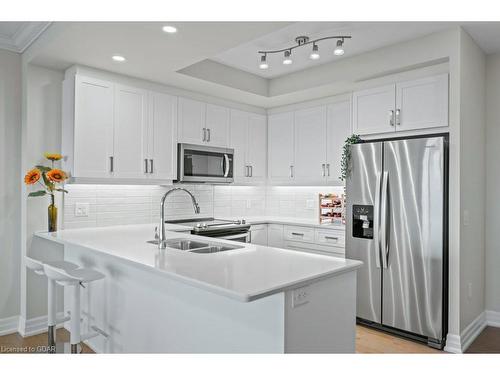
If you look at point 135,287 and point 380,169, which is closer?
point 135,287

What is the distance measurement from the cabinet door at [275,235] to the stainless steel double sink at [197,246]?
6.22 feet

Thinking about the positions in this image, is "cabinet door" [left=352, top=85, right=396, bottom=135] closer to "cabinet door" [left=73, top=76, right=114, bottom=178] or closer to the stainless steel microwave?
the stainless steel microwave

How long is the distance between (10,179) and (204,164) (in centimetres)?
188

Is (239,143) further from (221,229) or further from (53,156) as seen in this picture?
(53,156)

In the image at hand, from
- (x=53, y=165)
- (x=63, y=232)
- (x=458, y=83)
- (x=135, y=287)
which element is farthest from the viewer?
(x=53, y=165)

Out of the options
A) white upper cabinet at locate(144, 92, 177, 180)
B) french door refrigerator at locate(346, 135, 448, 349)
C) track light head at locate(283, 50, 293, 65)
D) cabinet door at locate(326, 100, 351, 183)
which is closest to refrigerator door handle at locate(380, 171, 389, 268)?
french door refrigerator at locate(346, 135, 448, 349)

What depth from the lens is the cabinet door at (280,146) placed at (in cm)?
475

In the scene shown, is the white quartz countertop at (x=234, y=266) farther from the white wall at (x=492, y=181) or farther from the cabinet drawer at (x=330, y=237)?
the white wall at (x=492, y=181)

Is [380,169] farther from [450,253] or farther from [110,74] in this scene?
[110,74]

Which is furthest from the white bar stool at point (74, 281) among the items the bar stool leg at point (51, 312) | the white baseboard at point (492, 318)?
the white baseboard at point (492, 318)

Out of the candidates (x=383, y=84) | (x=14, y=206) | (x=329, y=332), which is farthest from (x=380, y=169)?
(x=14, y=206)

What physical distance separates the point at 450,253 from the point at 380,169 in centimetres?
88

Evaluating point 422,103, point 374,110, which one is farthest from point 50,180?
point 422,103

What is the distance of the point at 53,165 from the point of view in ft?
11.1
